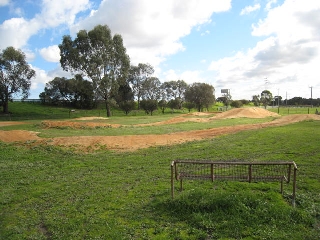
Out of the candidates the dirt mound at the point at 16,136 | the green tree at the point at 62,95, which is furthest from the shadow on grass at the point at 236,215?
the green tree at the point at 62,95

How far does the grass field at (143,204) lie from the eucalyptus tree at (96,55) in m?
37.4

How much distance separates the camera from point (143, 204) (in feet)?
27.9

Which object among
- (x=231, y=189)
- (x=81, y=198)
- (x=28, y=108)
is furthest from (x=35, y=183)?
(x=28, y=108)

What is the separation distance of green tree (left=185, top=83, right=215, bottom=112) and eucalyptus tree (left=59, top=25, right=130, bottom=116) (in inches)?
1488

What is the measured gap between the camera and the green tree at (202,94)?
83.4m

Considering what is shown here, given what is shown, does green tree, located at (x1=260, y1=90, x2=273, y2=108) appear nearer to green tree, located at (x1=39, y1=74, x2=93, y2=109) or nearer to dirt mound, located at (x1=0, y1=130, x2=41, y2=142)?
green tree, located at (x1=39, y1=74, x2=93, y2=109)

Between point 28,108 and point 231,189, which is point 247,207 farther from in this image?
point 28,108

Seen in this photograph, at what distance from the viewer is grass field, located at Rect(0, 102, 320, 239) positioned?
6652 mm

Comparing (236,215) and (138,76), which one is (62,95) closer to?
(138,76)

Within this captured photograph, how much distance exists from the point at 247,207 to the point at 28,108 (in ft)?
234

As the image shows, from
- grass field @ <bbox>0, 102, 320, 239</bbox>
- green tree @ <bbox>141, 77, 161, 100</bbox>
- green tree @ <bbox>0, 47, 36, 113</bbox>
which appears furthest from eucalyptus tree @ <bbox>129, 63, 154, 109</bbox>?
grass field @ <bbox>0, 102, 320, 239</bbox>

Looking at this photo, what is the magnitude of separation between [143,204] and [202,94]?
77529 mm

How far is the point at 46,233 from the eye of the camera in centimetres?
691

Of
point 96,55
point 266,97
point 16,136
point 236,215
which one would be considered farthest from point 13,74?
point 266,97
